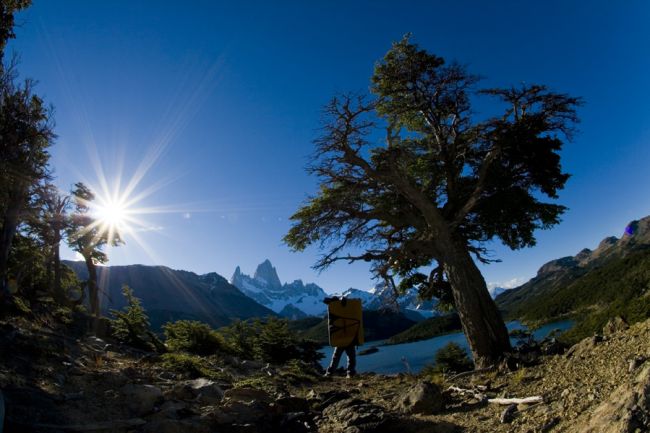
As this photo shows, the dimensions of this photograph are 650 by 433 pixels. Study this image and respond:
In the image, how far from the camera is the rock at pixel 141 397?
19.5 feet

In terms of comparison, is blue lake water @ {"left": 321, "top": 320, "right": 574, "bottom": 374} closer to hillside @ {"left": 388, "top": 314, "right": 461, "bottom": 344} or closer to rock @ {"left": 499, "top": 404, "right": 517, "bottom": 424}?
rock @ {"left": 499, "top": 404, "right": 517, "bottom": 424}

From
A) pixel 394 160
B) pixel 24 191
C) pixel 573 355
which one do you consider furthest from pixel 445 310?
pixel 24 191

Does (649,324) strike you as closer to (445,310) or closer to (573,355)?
(573,355)

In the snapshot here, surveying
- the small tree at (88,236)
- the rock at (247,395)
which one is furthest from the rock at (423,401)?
the small tree at (88,236)

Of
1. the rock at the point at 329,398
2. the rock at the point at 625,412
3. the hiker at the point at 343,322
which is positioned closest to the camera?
the rock at the point at 625,412

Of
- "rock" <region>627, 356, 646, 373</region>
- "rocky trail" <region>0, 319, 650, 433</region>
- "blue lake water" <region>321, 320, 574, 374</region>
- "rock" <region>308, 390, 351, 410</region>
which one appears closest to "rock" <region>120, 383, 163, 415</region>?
"rocky trail" <region>0, 319, 650, 433</region>

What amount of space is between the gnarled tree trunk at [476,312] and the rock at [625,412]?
21.9ft

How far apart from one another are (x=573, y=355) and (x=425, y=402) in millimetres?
3176

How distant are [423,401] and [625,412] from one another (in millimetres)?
3329

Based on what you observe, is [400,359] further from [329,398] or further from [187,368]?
[329,398]

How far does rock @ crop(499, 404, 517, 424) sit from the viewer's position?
4.92m

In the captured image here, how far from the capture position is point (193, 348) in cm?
1633

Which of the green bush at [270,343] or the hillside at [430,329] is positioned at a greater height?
the green bush at [270,343]

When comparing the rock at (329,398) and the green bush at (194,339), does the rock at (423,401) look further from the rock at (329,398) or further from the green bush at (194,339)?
the green bush at (194,339)
